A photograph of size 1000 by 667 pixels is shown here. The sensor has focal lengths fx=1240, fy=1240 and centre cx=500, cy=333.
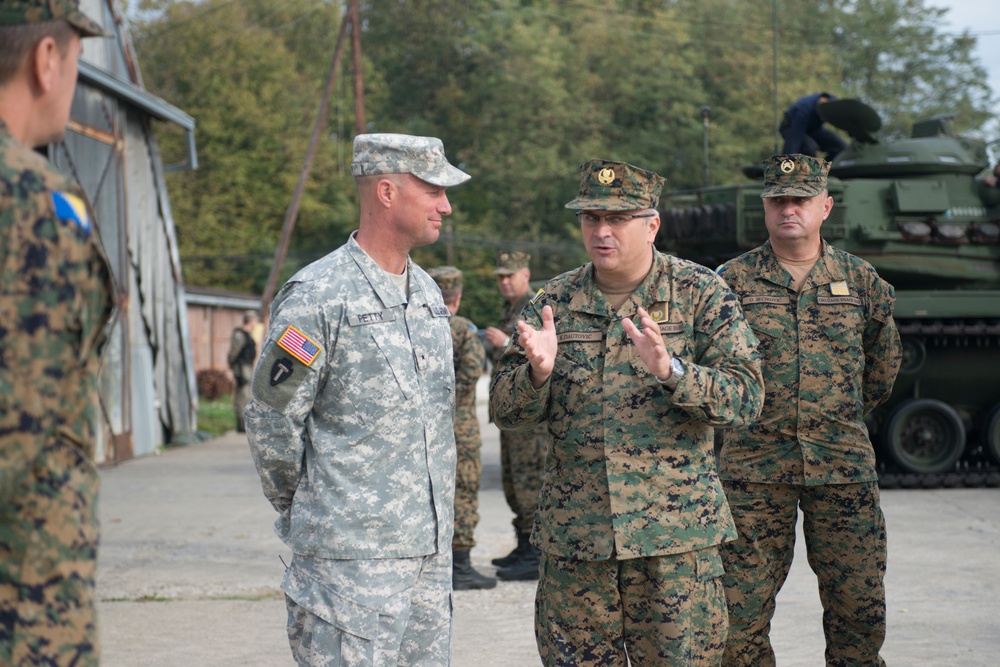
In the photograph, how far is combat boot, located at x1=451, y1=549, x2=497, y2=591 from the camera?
756 cm

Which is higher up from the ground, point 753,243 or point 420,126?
point 420,126

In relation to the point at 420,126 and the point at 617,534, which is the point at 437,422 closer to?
the point at 617,534

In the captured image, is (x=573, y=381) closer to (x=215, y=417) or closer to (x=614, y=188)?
(x=614, y=188)

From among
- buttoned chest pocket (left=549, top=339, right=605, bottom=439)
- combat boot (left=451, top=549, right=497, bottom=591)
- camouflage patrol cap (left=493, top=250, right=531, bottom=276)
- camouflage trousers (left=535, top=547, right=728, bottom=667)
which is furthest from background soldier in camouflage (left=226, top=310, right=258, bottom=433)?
camouflage trousers (left=535, top=547, right=728, bottom=667)

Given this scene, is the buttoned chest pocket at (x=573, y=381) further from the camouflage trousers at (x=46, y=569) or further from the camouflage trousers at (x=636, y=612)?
the camouflage trousers at (x=46, y=569)

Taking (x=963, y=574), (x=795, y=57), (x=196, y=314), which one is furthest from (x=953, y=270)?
(x=795, y=57)

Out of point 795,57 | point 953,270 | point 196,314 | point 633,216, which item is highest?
point 795,57

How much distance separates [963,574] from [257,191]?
42347 millimetres

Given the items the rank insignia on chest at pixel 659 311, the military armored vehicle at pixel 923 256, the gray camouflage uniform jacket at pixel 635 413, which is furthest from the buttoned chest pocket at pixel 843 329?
the military armored vehicle at pixel 923 256

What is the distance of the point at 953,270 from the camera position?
41.5ft

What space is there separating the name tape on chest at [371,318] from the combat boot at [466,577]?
4177mm

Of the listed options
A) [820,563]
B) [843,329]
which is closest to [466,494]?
[820,563]

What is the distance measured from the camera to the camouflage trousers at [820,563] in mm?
4738

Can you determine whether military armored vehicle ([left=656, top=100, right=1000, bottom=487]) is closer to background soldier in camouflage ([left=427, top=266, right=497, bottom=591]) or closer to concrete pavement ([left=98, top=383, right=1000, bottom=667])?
concrete pavement ([left=98, top=383, right=1000, bottom=667])
